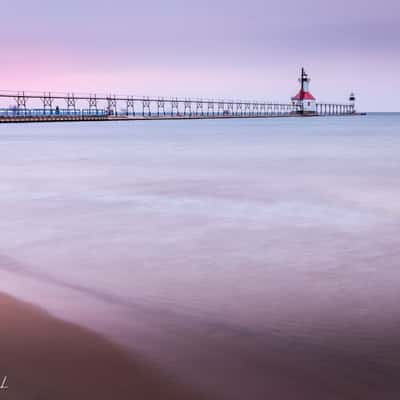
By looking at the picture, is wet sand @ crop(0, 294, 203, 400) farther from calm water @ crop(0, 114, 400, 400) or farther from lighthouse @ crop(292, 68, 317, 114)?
lighthouse @ crop(292, 68, 317, 114)

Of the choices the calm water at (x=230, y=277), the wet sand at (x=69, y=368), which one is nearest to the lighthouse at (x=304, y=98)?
the calm water at (x=230, y=277)

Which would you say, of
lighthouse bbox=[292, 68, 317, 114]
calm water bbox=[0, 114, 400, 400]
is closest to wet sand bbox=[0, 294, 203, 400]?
calm water bbox=[0, 114, 400, 400]

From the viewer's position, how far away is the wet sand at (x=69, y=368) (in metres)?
2.96

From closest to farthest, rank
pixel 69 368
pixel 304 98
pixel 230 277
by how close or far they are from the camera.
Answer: pixel 69 368 < pixel 230 277 < pixel 304 98

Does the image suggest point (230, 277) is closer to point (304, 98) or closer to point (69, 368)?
point (69, 368)

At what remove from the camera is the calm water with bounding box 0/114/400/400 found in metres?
3.37

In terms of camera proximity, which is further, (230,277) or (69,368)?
(230,277)

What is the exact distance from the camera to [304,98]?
429 ft

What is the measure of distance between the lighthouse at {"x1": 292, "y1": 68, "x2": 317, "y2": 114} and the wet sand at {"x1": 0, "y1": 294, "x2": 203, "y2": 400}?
126 metres

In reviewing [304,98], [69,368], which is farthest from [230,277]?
[304,98]

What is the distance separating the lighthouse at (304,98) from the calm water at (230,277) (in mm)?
119112

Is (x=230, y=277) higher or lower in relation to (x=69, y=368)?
lower

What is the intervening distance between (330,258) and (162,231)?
2.29 m

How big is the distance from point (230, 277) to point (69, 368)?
239 centimetres
